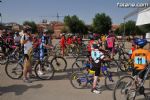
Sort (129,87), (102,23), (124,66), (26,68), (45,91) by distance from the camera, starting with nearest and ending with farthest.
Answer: (129,87) → (45,91) → (26,68) → (124,66) → (102,23)

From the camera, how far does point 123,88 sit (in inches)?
272

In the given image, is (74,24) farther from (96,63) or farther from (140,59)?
(140,59)

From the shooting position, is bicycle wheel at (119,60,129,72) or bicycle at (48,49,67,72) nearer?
bicycle wheel at (119,60,129,72)

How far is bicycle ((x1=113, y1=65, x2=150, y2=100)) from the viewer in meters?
6.84

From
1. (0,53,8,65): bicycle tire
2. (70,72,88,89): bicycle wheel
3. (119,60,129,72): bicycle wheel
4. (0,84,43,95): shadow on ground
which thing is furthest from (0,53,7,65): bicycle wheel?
(70,72,88,89): bicycle wheel

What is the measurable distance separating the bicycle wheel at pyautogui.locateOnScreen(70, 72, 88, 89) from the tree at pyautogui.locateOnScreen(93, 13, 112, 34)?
6999 cm

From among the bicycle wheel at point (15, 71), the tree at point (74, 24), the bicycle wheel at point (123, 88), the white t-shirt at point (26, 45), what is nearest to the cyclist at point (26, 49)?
the white t-shirt at point (26, 45)

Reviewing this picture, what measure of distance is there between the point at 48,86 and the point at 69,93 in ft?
3.85

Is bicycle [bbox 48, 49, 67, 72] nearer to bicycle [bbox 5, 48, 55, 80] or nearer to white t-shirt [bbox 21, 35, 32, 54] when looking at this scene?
bicycle [bbox 5, 48, 55, 80]

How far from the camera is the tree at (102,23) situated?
79000 mm

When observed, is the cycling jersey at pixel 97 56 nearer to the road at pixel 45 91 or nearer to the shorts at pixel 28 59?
the road at pixel 45 91

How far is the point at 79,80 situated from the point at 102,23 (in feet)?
234

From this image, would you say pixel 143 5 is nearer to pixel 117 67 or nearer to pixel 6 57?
pixel 117 67

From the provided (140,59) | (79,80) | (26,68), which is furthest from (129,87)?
(26,68)
